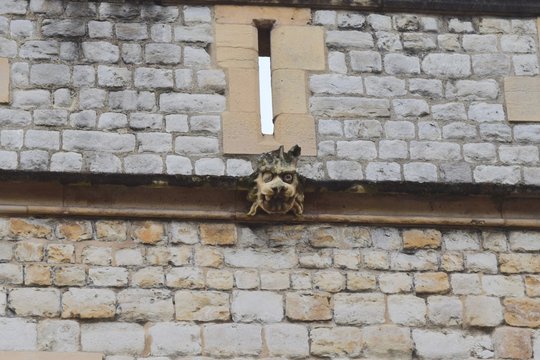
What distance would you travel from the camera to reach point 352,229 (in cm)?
973

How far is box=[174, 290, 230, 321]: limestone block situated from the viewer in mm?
9359

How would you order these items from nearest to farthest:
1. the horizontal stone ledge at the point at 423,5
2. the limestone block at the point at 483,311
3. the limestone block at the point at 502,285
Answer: the limestone block at the point at 483,311, the limestone block at the point at 502,285, the horizontal stone ledge at the point at 423,5

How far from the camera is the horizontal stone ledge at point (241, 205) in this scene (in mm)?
9547

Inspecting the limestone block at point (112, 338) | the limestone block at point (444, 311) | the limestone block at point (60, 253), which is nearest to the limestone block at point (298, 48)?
the limestone block at point (444, 311)

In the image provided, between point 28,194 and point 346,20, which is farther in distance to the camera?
point 346,20

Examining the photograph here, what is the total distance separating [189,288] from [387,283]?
1083 mm

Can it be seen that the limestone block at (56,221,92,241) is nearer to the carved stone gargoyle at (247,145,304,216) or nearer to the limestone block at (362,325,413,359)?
the carved stone gargoyle at (247,145,304,216)

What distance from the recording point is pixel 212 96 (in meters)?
10.0

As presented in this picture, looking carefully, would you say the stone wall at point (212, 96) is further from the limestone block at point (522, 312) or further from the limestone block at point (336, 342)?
the limestone block at point (336, 342)

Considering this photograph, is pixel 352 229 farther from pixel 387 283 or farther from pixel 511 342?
pixel 511 342

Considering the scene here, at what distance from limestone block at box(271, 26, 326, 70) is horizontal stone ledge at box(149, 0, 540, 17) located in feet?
Result: 0.56

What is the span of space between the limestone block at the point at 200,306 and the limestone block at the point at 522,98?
2098 millimetres

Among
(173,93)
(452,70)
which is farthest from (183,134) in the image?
(452,70)

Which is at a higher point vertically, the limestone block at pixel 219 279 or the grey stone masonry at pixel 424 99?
the grey stone masonry at pixel 424 99
